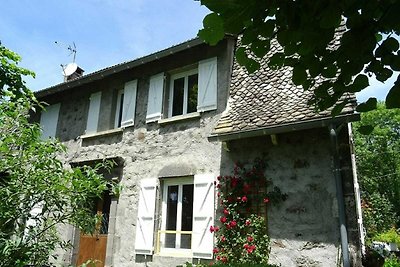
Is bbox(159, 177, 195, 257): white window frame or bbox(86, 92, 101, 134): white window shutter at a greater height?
bbox(86, 92, 101, 134): white window shutter

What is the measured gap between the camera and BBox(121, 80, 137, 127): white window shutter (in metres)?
8.60

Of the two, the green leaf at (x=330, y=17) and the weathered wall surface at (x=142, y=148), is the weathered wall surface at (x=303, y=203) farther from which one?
the green leaf at (x=330, y=17)

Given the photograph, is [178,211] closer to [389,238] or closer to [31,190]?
[31,190]

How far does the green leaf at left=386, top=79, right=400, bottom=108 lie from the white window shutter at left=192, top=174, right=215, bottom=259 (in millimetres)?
5138

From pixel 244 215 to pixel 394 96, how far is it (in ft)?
15.8

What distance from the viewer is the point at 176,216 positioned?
7.32 metres

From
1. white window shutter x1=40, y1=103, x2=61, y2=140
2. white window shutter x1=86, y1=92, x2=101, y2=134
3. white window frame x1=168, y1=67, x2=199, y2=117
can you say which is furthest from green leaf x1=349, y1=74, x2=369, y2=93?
white window shutter x1=40, y1=103, x2=61, y2=140

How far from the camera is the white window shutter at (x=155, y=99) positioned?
8.17 meters

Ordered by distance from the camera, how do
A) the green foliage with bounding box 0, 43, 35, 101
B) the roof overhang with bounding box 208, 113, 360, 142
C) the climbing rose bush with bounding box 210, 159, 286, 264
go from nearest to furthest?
the roof overhang with bounding box 208, 113, 360, 142, the climbing rose bush with bounding box 210, 159, 286, 264, the green foliage with bounding box 0, 43, 35, 101

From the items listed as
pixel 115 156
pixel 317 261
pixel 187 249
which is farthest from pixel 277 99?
pixel 115 156

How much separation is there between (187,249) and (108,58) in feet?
20.8

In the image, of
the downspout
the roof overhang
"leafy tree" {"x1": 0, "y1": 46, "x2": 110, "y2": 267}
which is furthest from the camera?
the roof overhang

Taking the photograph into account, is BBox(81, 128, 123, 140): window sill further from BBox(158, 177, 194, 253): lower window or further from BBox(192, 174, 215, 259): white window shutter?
BBox(192, 174, 215, 259): white window shutter

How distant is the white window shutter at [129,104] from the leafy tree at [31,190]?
4402mm
